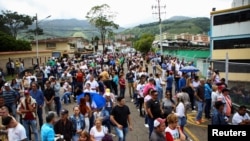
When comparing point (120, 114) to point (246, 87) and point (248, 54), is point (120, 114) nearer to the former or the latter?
point (246, 87)

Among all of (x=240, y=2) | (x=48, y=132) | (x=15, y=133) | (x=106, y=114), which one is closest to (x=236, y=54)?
(x=240, y=2)

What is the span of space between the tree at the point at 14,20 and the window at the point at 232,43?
55.9 meters

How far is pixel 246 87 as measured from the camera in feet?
43.3

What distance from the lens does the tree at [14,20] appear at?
82.8 meters

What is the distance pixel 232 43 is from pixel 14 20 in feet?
205

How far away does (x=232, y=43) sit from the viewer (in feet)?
123

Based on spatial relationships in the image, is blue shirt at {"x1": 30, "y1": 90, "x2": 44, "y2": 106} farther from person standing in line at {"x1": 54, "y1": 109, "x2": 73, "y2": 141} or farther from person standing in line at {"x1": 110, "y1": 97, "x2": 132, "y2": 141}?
person standing in line at {"x1": 54, "y1": 109, "x2": 73, "y2": 141}

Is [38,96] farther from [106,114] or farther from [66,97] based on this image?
[66,97]

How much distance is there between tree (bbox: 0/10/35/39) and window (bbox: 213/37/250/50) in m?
55.9

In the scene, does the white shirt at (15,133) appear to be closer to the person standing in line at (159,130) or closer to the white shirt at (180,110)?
the person standing in line at (159,130)

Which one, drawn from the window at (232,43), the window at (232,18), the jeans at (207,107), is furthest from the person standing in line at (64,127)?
the window at (232,43)

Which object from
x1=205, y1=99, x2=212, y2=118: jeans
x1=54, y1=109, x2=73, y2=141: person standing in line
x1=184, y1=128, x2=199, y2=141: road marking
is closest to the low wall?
x1=205, y1=99, x2=212, y2=118: jeans

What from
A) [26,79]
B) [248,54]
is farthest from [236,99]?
[248,54]

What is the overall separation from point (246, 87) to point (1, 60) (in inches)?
1060
